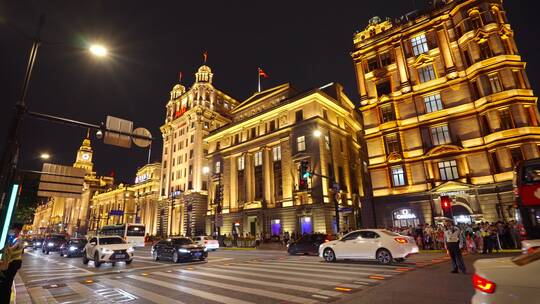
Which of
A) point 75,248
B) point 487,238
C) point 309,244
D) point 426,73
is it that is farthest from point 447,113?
point 75,248

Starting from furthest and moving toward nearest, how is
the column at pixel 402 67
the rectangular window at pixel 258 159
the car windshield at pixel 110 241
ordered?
1. the rectangular window at pixel 258 159
2. the column at pixel 402 67
3. the car windshield at pixel 110 241

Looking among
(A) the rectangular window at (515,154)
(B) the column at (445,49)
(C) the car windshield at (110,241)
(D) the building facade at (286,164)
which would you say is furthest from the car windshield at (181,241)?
(B) the column at (445,49)

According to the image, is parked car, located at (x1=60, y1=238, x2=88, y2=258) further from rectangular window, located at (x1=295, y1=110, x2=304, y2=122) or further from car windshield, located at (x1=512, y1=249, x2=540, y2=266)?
rectangular window, located at (x1=295, y1=110, x2=304, y2=122)

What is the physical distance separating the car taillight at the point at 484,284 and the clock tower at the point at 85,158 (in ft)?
481

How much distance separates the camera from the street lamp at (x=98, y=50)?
8.54 m

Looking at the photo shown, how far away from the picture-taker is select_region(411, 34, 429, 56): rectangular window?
32469 mm

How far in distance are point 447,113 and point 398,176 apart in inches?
324

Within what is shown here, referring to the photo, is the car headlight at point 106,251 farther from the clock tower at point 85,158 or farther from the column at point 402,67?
the clock tower at point 85,158

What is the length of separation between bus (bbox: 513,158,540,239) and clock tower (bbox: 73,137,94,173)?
476ft

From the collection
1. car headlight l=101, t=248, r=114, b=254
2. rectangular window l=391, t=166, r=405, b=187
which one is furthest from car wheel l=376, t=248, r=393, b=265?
rectangular window l=391, t=166, r=405, b=187

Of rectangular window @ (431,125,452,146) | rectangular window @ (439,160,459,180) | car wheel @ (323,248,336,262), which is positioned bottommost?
car wheel @ (323,248,336,262)

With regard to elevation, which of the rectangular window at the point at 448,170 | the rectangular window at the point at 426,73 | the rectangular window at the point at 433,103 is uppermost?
the rectangular window at the point at 426,73

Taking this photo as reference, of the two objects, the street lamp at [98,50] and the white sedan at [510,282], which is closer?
the white sedan at [510,282]

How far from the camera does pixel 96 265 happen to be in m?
15.6
